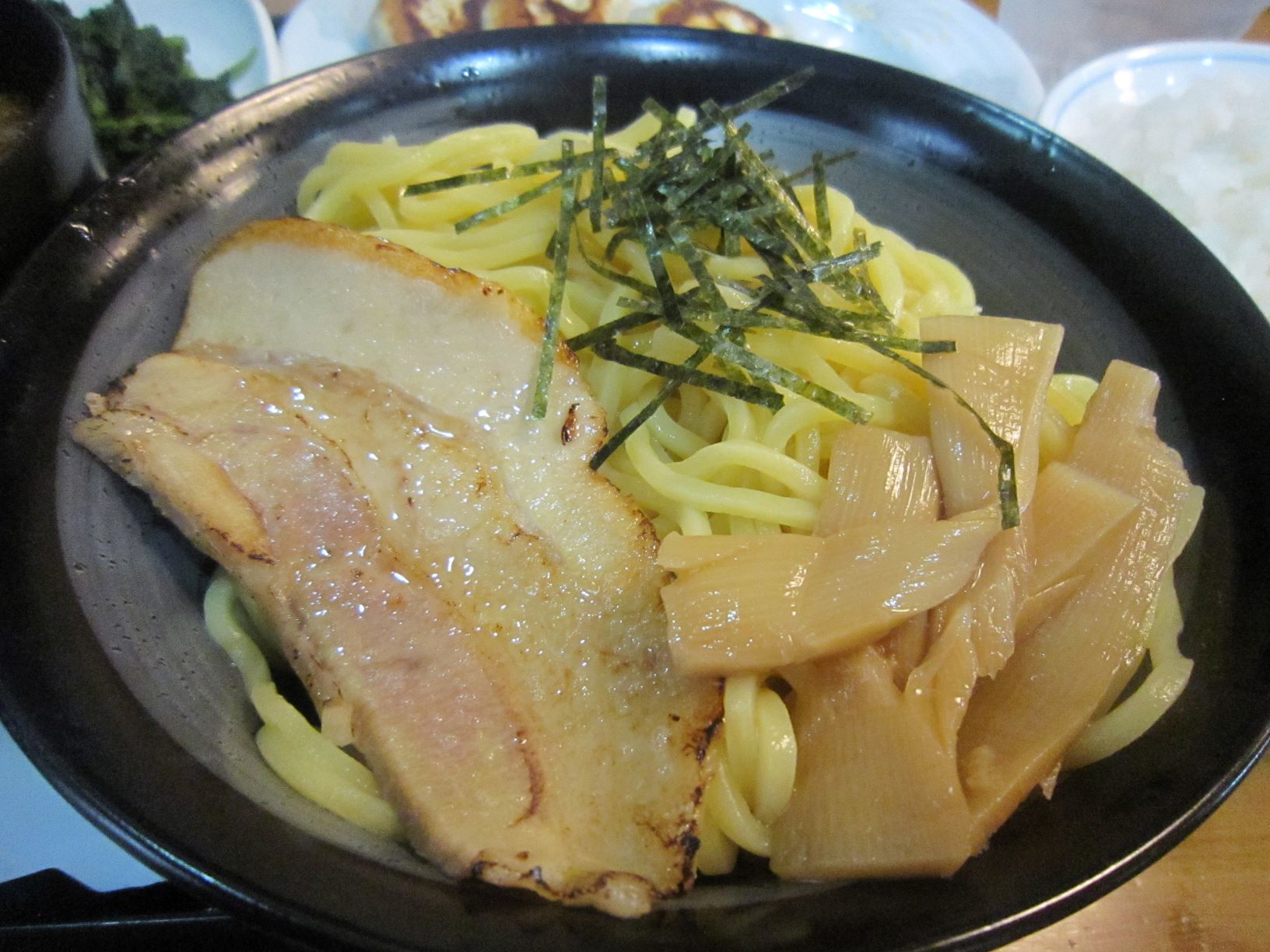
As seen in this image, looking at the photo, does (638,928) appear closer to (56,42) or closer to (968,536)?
(968,536)

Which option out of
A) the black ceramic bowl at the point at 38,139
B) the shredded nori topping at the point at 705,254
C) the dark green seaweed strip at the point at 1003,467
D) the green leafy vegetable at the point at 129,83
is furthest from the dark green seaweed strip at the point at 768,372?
the green leafy vegetable at the point at 129,83

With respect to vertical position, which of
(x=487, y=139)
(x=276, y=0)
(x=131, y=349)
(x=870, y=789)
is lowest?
(x=870, y=789)

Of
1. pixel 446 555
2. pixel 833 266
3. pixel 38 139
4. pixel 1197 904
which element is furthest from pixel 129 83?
pixel 1197 904

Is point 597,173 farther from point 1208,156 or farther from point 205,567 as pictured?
point 1208,156

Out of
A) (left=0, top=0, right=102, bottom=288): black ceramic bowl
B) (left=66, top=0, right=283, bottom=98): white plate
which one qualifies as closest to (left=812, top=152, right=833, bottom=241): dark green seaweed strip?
(left=0, top=0, right=102, bottom=288): black ceramic bowl

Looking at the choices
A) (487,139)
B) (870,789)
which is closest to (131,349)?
(487,139)

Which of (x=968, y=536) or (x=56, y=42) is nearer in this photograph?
(x=968, y=536)

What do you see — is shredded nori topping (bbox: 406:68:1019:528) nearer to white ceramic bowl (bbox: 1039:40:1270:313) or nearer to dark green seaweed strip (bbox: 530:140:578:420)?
dark green seaweed strip (bbox: 530:140:578:420)
